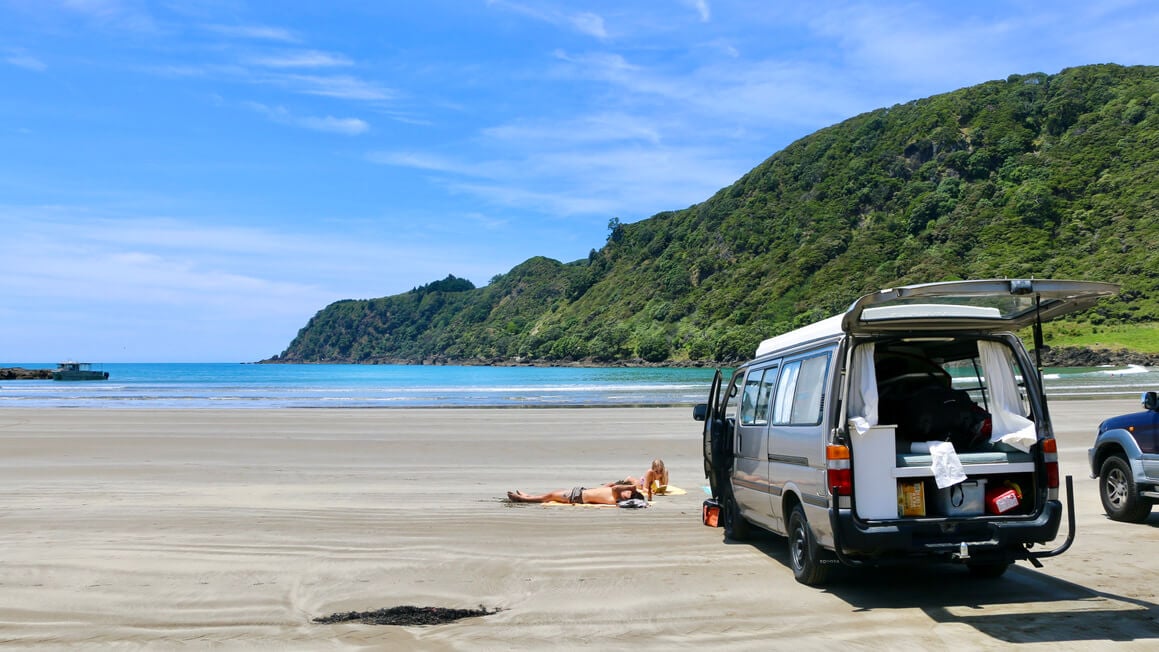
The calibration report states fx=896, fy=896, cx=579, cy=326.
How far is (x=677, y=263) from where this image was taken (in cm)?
16975

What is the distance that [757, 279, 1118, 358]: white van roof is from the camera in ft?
22.7

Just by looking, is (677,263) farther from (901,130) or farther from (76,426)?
(76,426)

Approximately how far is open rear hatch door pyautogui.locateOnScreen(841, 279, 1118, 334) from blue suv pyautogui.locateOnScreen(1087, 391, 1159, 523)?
385 cm

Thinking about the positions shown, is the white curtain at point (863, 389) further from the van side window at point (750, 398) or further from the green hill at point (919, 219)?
the green hill at point (919, 219)

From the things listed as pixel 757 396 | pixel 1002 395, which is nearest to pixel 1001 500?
pixel 1002 395

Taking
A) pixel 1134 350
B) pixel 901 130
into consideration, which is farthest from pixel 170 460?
pixel 901 130

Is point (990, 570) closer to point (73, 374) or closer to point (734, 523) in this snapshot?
point (734, 523)

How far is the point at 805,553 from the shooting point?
784 centimetres

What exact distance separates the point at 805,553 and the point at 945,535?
128cm

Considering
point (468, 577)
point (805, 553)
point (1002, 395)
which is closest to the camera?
point (1002, 395)

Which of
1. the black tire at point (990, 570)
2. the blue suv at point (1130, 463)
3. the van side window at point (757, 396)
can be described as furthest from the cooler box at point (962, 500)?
the blue suv at point (1130, 463)

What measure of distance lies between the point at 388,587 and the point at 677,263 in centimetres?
16355

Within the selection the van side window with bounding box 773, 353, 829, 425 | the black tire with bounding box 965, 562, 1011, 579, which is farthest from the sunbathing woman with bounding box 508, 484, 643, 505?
the black tire with bounding box 965, 562, 1011, 579

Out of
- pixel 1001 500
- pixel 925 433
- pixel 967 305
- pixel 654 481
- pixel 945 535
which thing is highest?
pixel 967 305
